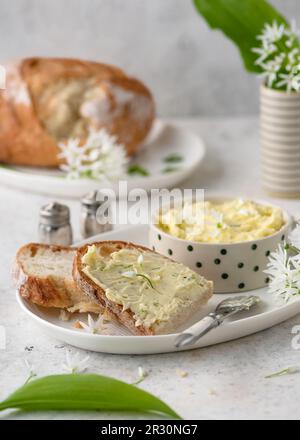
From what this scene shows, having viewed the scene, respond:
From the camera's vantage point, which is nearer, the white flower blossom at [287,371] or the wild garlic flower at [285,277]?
the white flower blossom at [287,371]

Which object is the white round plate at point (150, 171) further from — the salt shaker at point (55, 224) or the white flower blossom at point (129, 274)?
the white flower blossom at point (129, 274)

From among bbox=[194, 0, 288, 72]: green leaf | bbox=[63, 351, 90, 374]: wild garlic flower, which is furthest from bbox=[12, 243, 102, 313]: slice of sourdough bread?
bbox=[194, 0, 288, 72]: green leaf

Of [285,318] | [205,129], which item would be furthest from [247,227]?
[205,129]

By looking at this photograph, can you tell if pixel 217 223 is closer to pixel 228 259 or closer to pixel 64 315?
pixel 228 259

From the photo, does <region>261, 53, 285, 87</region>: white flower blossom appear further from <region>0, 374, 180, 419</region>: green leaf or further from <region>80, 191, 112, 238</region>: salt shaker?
<region>0, 374, 180, 419</region>: green leaf

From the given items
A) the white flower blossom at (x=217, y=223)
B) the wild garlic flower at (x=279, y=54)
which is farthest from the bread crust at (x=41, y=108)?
the white flower blossom at (x=217, y=223)

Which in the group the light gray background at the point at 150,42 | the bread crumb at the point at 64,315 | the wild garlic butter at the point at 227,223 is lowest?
the bread crumb at the point at 64,315

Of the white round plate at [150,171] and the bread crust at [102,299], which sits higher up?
the bread crust at [102,299]
